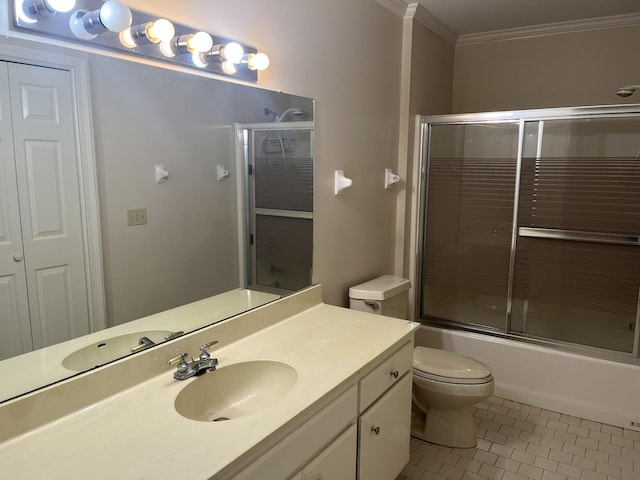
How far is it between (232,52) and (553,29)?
8.91ft

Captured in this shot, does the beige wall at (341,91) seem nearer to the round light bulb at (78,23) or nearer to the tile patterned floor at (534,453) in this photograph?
the round light bulb at (78,23)

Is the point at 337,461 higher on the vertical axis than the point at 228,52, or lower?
lower

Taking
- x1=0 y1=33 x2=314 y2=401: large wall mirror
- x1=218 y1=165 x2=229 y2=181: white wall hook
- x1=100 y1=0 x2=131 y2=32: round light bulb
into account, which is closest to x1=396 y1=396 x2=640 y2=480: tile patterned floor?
x1=0 y1=33 x2=314 y2=401: large wall mirror

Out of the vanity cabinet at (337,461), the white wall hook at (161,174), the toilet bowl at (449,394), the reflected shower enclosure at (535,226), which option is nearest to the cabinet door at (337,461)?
the vanity cabinet at (337,461)

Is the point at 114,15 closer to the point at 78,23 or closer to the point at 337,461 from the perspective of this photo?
the point at 78,23

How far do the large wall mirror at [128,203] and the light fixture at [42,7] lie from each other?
2.9 inches

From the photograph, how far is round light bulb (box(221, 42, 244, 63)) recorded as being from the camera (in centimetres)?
168

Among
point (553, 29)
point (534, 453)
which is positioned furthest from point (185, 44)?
point (553, 29)

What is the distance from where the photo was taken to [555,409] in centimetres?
290

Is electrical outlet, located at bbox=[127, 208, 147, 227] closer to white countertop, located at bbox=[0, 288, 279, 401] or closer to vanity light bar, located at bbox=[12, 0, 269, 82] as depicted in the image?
white countertop, located at bbox=[0, 288, 279, 401]

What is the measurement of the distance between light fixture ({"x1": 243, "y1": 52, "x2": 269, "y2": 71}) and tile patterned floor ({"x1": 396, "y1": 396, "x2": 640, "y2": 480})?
1956mm

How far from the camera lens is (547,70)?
349cm

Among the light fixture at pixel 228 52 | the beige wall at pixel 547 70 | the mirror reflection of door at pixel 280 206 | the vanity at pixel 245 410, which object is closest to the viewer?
the vanity at pixel 245 410

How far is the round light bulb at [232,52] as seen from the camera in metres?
Answer: 1.68
